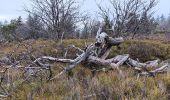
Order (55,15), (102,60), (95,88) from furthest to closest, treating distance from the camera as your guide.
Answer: (55,15) < (102,60) < (95,88)

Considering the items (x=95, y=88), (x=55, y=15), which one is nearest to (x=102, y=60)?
(x=95, y=88)

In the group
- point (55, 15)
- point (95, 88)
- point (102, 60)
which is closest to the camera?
point (95, 88)

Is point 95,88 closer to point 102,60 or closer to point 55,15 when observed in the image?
point 102,60

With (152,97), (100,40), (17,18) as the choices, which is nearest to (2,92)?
(152,97)

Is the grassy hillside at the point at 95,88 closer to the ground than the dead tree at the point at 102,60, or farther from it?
closer to the ground

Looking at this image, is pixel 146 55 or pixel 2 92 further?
pixel 146 55

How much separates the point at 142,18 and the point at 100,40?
15382mm

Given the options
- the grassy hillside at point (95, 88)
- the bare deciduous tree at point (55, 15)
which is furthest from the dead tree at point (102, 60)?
the bare deciduous tree at point (55, 15)

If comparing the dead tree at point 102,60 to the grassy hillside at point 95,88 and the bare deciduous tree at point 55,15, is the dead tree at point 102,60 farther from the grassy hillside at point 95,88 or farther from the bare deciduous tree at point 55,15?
the bare deciduous tree at point 55,15

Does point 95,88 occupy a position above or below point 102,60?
below

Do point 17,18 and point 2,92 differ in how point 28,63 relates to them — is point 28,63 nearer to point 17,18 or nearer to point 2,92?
point 2,92

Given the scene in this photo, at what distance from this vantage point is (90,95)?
5281 millimetres

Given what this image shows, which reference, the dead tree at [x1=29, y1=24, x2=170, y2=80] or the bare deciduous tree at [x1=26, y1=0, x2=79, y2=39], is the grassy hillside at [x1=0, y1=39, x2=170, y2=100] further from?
the bare deciduous tree at [x1=26, y1=0, x2=79, y2=39]

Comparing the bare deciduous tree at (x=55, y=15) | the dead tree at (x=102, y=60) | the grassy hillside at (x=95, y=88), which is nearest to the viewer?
the grassy hillside at (x=95, y=88)
